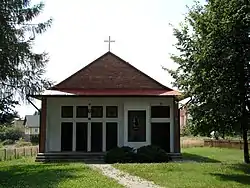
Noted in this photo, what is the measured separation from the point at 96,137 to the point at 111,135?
98 cm

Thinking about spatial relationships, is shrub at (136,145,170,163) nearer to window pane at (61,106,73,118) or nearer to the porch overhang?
the porch overhang

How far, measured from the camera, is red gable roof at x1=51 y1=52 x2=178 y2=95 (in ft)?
96.7

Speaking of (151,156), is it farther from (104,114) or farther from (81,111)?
(81,111)

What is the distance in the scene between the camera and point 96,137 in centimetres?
2812

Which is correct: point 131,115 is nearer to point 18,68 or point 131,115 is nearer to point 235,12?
point 18,68

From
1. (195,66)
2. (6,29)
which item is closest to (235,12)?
(195,66)

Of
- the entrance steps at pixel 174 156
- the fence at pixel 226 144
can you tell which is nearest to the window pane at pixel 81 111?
the entrance steps at pixel 174 156

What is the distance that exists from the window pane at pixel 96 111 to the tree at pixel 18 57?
4530mm

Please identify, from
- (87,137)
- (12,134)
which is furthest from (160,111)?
(12,134)

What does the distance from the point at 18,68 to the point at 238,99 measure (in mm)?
10893

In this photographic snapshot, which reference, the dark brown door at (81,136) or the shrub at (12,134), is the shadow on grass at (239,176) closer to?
the dark brown door at (81,136)

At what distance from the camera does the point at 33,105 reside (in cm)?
2525

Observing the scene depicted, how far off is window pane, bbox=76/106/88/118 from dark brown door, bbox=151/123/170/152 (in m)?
4.43

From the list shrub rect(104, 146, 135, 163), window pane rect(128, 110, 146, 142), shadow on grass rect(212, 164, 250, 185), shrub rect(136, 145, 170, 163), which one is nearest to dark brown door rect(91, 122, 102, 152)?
window pane rect(128, 110, 146, 142)
